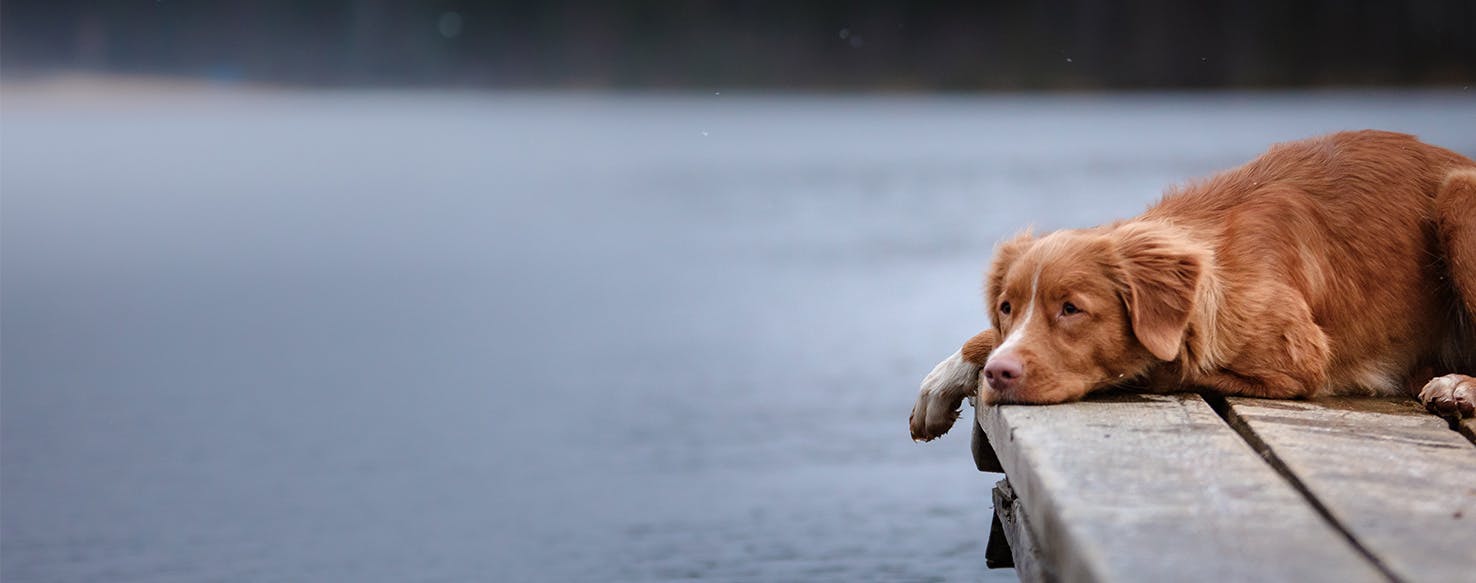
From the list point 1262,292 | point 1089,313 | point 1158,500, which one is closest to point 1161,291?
point 1089,313

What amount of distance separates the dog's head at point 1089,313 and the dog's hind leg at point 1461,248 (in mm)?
600

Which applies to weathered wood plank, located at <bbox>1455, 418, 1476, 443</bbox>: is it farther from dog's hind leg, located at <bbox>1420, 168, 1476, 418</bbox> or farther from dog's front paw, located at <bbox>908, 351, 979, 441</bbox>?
dog's front paw, located at <bbox>908, 351, 979, 441</bbox>

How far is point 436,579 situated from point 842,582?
193 centimetres

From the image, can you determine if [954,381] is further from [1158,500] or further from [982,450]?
[1158,500]

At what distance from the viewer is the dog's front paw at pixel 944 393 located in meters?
3.89

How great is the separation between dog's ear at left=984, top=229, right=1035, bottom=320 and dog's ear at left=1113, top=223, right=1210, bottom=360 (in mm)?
282

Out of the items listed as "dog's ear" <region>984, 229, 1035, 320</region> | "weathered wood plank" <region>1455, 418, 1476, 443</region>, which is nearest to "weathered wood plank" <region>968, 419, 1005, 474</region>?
"dog's ear" <region>984, 229, 1035, 320</region>

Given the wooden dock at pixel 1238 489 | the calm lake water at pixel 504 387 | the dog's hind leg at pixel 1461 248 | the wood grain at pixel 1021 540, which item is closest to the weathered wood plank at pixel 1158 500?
the wooden dock at pixel 1238 489

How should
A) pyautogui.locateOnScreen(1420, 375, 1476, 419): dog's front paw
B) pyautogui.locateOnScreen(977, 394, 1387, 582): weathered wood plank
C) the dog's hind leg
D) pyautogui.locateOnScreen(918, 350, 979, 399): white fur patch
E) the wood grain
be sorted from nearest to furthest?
pyautogui.locateOnScreen(977, 394, 1387, 582): weathered wood plank → the wood grain → pyautogui.locateOnScreen(1420, 375, 1476, 419): dog's front paw → the dog's hind leg → pyautogui.locateOnScreen(918, 350, 979, 399): white fur patch

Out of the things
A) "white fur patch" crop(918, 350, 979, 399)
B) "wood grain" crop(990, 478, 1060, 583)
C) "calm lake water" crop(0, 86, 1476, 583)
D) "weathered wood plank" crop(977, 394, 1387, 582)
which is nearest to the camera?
"weathered wood plank" crop(977, 394, 1387, 582)

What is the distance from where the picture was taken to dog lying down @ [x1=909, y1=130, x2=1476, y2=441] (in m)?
3.43

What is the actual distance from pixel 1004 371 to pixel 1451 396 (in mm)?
948

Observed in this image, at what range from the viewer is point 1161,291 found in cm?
341

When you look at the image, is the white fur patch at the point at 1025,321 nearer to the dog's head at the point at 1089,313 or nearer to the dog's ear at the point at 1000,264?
the dog's head at the point at 1089,313
